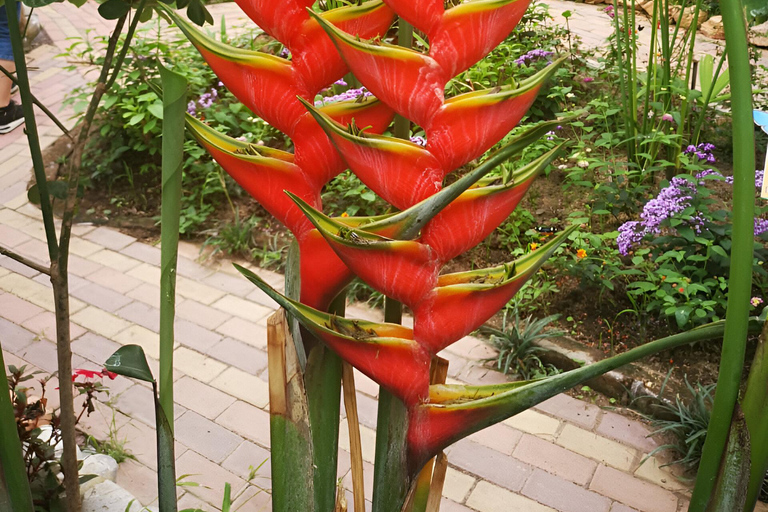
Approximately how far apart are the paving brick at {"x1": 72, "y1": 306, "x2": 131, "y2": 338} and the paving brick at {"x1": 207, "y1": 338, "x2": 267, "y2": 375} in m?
0.42

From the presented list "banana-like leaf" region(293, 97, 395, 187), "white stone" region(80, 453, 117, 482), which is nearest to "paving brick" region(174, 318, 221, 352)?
"white stone" region(80, 453, 117, 482)

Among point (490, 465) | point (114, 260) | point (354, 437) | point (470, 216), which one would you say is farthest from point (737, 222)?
point (114, 260)

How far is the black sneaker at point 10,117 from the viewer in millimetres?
4630

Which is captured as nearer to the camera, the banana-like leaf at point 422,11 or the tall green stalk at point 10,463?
the banana-like leaf at point 422,11

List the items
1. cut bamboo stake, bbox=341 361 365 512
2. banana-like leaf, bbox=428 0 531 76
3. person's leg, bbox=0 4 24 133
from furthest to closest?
person's leg, bbox=0 4 24 133
cut bamboo stake, bbox=341 361 365 512
banana-like leaf, bbox=428 0 531 76

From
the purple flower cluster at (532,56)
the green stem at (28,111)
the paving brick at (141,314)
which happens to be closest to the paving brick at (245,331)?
the paving brick at (141,314)

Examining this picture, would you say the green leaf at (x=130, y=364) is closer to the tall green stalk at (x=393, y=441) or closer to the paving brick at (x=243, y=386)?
the tall green stalk at (x=393, y=441)

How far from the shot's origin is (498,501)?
2.28m

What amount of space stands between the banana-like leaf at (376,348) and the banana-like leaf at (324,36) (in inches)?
8.2

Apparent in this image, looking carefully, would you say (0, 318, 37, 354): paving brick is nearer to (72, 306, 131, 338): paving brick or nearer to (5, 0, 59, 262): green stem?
(72, 306, 131, 338): paving brick

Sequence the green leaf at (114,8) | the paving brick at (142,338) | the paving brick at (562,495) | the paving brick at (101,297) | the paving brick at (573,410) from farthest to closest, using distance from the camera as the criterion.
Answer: the paving brick at (101,297) < the paving brick at (142,338) < the paving brick at (573,410) < the paving brick at (562,495) < the green leaf at (114,8)

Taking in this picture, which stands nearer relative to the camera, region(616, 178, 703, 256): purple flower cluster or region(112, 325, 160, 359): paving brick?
region(616, 178, 703, 256): purple flower cluster

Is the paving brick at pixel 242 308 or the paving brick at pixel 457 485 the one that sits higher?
the paving brick at pixel 457 485

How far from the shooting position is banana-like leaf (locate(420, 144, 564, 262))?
662mm
